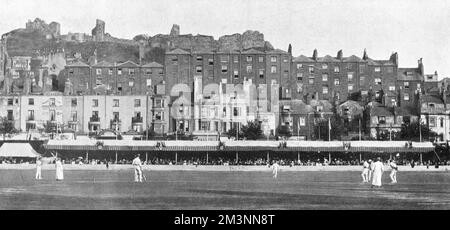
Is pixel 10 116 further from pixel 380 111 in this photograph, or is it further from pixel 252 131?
pixel 380 111

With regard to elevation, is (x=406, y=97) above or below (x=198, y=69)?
below

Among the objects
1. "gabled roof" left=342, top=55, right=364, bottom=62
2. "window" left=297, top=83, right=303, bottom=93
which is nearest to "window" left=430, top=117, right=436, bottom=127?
"gabled roof" left=342, top=55, right=364, bottom=62

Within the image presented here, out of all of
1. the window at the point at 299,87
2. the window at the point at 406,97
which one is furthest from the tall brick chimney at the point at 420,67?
the window at the point at 299,87

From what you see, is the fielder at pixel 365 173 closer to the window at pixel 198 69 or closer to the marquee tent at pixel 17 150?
the marquee tent at pixel 17 150

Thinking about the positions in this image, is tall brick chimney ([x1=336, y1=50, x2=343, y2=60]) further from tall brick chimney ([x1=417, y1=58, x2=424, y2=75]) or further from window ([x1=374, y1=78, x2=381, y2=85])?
tall brick chimney ([x1=417, y1=58, x2=424, y2=75])

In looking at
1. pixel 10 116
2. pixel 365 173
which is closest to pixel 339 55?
pixel 10 116

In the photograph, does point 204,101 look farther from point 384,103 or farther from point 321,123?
point 384,103
